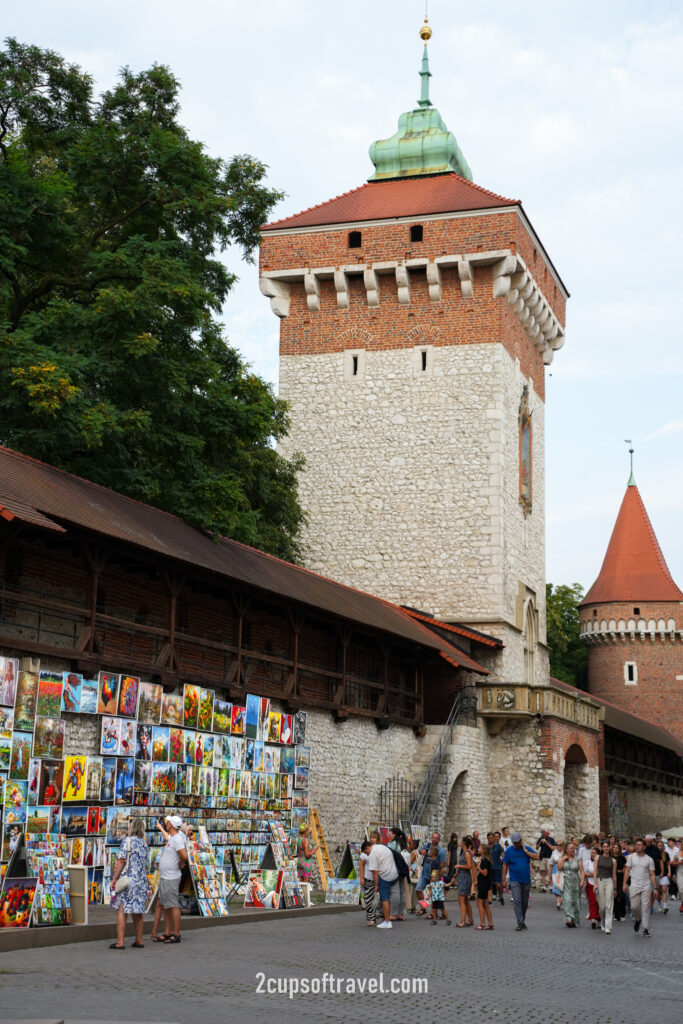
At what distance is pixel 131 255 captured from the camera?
894 inches

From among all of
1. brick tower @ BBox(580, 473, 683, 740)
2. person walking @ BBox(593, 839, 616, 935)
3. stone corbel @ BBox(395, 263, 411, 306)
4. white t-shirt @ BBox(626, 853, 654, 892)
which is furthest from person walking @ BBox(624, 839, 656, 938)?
brick tower @ BBox(580, 473, 683, 740)

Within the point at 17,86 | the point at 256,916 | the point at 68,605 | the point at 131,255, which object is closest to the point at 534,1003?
the point at 256,916

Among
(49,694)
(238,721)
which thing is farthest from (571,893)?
(49,694)

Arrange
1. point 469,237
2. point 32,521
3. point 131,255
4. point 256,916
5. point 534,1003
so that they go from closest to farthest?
1. point 534,1003
2. point 32,521
3. point 256,916
4. point 131,255
5. point 469,237

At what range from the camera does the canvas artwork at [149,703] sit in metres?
16.5

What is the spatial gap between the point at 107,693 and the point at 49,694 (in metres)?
1.30

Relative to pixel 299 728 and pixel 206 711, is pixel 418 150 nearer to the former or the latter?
pixel 299 728

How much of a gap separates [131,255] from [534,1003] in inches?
663

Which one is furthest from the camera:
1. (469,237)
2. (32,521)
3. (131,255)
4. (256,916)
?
(469,237)

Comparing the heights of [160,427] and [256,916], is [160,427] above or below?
above

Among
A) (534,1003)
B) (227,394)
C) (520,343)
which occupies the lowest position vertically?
(534,1003)

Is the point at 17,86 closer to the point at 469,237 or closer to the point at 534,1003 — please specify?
the point at 469,237

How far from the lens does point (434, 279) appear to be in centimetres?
3209

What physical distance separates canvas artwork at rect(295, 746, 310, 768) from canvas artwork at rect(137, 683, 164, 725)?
13.2 ft
